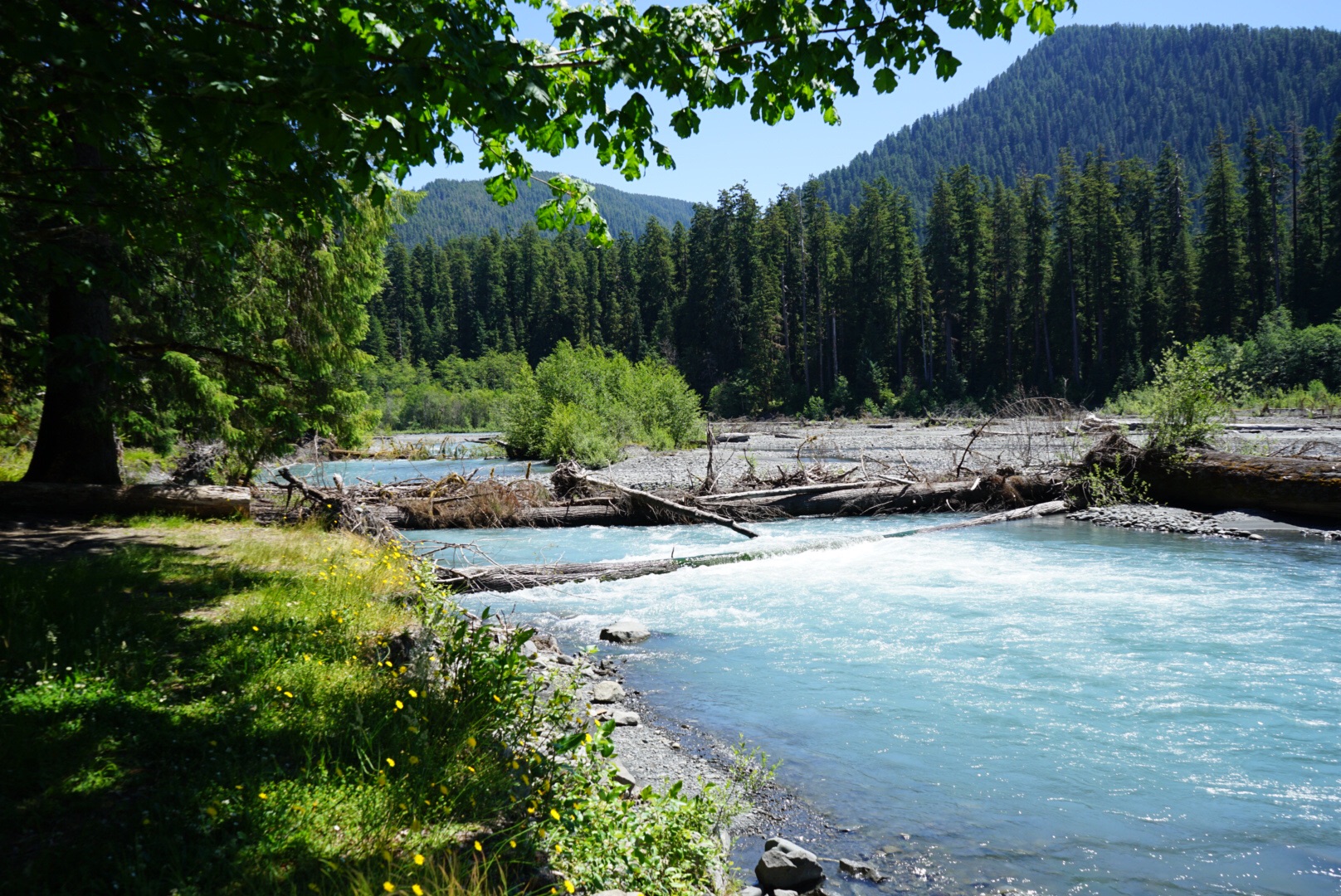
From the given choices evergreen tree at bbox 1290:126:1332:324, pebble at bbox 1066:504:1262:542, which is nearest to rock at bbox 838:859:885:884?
pebble at bbox 1066:504:1262:542

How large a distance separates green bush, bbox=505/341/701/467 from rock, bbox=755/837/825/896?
26601mm

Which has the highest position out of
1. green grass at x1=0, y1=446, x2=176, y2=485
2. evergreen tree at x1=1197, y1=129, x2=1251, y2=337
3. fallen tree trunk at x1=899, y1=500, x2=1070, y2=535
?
evergreen tree at x1=1197, y1=129, x2=1251, y2=337

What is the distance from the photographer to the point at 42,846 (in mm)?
2986

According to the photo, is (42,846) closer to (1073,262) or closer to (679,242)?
(1073,262)

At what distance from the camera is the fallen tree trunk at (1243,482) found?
15.2 meters

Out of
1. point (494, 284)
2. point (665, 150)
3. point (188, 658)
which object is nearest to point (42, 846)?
point (188, 658)

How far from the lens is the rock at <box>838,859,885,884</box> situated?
4551 millimetres

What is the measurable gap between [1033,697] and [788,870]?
14.2 feet

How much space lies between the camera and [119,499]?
10266 mm

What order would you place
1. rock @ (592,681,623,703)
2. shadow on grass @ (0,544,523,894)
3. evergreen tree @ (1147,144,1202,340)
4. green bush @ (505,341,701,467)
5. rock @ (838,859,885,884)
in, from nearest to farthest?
shadow on grass @ (0,544,523,894), rock @ (838,859,885,884), rock @ (592,681,623,703), green bush @ (505,341,701,467), evergreen tree @ (1147,144,1202,340)

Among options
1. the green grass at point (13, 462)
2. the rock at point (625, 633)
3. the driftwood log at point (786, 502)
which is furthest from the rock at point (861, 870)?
the green grass at point (13, 462)

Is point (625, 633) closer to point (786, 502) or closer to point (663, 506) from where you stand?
point (663, 506)

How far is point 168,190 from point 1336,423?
40.6 m

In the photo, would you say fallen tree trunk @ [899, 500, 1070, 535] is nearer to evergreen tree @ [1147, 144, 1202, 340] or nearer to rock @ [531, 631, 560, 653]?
rock @ [531, 631, 560, 653]
